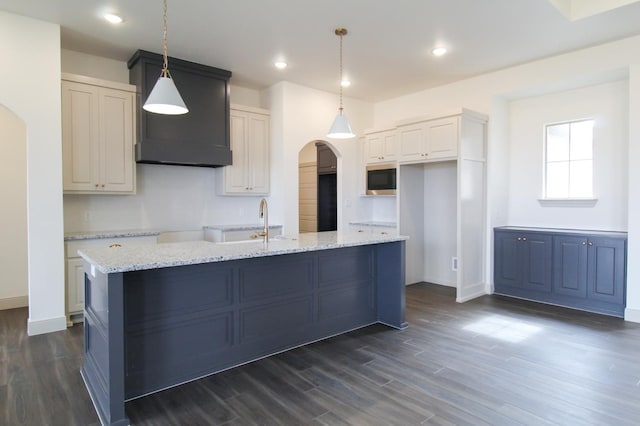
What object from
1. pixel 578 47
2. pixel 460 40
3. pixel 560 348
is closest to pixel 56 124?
pixel 460 40

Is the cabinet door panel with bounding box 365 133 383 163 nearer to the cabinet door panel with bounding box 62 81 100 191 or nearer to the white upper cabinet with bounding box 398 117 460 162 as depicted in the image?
the white upper cabinet with bounding box 398 117 460 162

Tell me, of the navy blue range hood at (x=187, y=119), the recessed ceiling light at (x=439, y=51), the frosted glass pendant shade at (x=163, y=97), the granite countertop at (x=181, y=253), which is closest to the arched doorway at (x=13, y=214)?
the navy blue range hood at (x=187, y=119)

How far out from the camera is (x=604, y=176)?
452cm

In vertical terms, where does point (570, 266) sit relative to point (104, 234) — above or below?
below

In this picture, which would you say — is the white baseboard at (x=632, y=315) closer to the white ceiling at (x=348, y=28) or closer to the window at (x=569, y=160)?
the window at (x=569, y=160)

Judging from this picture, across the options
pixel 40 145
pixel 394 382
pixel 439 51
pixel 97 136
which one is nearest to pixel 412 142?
pixel 439 51

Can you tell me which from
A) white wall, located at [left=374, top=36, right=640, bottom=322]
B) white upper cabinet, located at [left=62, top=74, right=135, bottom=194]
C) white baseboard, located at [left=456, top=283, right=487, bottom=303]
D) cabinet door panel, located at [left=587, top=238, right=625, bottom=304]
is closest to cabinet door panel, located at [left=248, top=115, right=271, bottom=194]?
white upper cabinet, located at [left=62, top=74, right=135, bottom=194]

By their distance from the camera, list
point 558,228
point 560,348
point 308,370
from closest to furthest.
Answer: point 308,370 < point 560,348 < point 558,228

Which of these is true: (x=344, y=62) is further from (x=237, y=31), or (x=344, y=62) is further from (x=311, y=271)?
(x=311, y=271)

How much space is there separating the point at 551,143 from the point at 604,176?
76cm

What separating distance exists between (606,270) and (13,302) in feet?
22.2

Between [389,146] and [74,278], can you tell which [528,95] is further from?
[74,278]

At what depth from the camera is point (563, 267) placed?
4.48 m

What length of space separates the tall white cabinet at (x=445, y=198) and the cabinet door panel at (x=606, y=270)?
1244 mm
